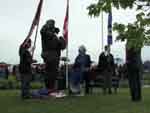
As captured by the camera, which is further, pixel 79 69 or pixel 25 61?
pixel 79 69

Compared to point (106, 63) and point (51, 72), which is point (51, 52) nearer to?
point (51, 72)

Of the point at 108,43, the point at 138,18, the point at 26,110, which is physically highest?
the point at 108,43

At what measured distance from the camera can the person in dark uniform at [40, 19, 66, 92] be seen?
1892 centimetres

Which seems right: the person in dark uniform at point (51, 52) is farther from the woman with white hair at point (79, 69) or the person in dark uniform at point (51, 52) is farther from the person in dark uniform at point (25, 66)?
the woman with white hair at point (79, 69)

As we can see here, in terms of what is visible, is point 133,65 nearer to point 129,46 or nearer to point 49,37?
point 49,37

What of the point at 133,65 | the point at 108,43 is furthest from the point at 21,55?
the point at 108,43

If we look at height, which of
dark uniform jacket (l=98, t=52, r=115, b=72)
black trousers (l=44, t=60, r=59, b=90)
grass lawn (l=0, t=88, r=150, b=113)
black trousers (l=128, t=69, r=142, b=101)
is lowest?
grass lawn (l=0, t=88, r=150, b=113)

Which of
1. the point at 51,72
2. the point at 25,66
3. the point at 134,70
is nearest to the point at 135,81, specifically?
the point at 134,70

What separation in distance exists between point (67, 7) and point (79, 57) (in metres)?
2.20

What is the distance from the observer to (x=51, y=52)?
1902 cm

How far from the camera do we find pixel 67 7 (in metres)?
23.1

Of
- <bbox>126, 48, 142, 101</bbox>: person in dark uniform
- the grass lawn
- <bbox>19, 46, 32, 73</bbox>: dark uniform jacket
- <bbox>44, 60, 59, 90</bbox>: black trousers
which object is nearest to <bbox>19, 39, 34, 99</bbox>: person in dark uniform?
<bbox>19, 46, 32, 73</bbox>: dark uniform jacket

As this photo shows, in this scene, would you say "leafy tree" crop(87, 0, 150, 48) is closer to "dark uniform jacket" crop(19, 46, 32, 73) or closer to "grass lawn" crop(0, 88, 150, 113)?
"grass lawn" crop(0, 88, 150, 113)

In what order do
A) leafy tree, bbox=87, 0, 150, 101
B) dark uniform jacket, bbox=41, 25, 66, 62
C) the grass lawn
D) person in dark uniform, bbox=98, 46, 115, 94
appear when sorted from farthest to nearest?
person in dark uniform, bbox=98, 46, 115, 94 → dark uniform jacket, bbox=41, 25, 66, 62 → the grass lawn → leafy tree, bbox=87, 0, 150, 101
